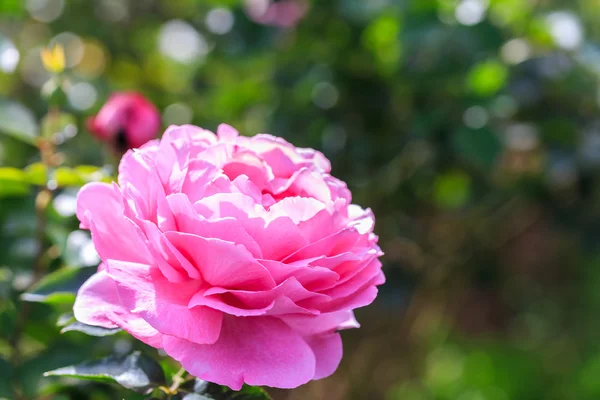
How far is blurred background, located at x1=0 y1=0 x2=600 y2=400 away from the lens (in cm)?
84

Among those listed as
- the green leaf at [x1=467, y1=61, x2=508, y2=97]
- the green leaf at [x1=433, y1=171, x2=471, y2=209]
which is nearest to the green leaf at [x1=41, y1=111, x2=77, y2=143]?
the green leaf at [x1=467, y1=61, x2=508, y2=97]

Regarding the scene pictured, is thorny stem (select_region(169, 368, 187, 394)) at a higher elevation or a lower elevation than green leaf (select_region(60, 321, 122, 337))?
lower

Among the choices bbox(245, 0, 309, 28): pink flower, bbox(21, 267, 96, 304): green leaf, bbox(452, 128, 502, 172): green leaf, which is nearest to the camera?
bbox(21, 267, 96, 304): green leaf

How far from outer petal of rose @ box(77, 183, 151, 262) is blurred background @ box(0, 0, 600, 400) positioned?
16 cm

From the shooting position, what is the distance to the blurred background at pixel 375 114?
0.84 metres

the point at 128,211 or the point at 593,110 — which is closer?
the point at 128,211

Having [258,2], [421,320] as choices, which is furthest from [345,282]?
[421,320]

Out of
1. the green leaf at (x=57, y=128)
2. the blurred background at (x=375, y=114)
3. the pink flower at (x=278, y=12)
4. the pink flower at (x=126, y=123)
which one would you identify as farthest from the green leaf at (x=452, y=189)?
the green leaf at (x=57, y=128)

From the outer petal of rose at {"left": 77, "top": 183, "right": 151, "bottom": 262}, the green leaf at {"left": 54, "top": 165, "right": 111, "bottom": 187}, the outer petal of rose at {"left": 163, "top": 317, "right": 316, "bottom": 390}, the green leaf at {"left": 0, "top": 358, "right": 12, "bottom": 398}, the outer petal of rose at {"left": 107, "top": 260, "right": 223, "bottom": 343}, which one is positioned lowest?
the green leaf at {"left": 0, "top": 358, "right": 12, "bottom": 398}

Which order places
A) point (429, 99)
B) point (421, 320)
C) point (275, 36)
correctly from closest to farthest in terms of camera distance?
point (429, 99), point (275, 36), point (421, 320)

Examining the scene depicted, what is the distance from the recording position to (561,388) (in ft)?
7.75

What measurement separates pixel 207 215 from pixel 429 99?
34.1 inches

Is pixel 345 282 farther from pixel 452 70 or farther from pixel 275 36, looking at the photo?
pixel 275 36

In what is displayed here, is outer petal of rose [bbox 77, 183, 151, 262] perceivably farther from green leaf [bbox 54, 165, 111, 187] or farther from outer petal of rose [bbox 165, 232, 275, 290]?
green leaf [bbox 54, 165, 111, 187]
